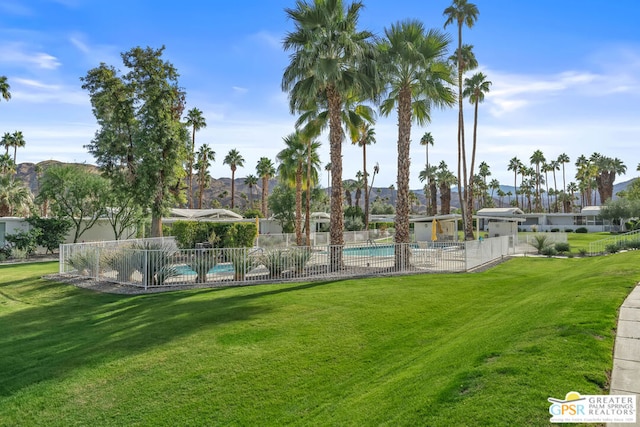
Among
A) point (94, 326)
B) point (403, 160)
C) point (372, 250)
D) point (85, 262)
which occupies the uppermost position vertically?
point (403, 160)

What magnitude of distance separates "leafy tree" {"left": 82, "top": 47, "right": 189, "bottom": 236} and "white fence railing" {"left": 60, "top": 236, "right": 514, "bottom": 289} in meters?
6.72

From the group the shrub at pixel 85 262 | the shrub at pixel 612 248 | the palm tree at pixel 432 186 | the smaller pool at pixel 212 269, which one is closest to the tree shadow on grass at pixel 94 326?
the smaller pool at pixel 212 269

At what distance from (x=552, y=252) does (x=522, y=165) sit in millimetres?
73274

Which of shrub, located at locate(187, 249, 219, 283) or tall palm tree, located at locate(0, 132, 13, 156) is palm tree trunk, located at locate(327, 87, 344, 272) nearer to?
shrub, located at locate(187, 249, 219, 283)

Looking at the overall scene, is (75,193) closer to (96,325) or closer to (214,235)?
(214,235)

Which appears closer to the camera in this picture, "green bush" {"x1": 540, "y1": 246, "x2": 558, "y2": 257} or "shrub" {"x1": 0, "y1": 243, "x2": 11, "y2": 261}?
"green bush" {"x1": 540, "y1": 246, "x2": 558, "y2": 257}

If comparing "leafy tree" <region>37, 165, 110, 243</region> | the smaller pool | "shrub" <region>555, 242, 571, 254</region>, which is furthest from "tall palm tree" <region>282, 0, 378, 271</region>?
"leafy tree" <region>37, 165, 110, 243</region>

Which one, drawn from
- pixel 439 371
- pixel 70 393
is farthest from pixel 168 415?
pixel 439 371

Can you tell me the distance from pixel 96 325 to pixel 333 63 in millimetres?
Result: 11463

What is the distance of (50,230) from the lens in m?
26.1

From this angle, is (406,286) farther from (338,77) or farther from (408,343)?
(338,77)

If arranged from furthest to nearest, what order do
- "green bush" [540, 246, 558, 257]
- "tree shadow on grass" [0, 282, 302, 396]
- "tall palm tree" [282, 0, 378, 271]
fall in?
"green bush" [540, 246, 558, 257] < "tall palm tree" [282, 0, 378, 271] < "tree shadow on grass" [0, 282, 302, 396]

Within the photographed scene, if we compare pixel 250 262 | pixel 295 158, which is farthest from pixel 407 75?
pixel 295 158

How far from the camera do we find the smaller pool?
1310 cm
